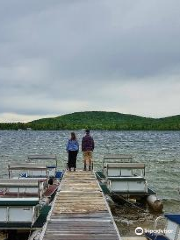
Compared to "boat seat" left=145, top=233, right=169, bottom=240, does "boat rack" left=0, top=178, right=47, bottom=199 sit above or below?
above

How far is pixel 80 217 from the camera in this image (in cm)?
1344

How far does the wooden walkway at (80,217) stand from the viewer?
11.5m

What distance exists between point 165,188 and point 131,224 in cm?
1308

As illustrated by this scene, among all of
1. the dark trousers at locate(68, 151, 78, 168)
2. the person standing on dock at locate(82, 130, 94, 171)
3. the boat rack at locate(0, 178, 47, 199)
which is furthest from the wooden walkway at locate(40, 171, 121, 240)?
the person standing on dock at locate(82, 130, 94, 171)

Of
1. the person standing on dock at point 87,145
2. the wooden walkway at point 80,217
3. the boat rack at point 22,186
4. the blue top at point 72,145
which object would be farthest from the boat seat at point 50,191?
the person standing on dock at point 87,145

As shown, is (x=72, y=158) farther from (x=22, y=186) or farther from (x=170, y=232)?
(x=170, y=232)

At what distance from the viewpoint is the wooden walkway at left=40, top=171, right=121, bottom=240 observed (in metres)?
11.5

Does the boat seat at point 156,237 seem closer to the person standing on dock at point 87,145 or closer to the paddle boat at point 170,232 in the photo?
the paddle boat at point 170,232

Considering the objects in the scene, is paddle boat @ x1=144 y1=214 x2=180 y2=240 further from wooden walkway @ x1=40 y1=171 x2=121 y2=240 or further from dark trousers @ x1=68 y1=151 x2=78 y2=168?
dark trousers @ x1=68 y1=151 x2=78 y2=168

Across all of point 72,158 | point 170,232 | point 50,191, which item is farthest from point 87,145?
point 170,232

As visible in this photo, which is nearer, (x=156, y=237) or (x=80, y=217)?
(x=156, y=237)

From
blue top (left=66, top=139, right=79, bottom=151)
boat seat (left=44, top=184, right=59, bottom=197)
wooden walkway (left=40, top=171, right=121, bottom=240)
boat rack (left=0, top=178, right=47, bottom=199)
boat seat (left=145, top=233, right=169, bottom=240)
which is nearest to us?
wooden walkway (left=40, top=171, right=121, bottom=240)

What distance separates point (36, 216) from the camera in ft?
50.2

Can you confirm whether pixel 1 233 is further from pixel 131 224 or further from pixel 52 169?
pixel 52 169
